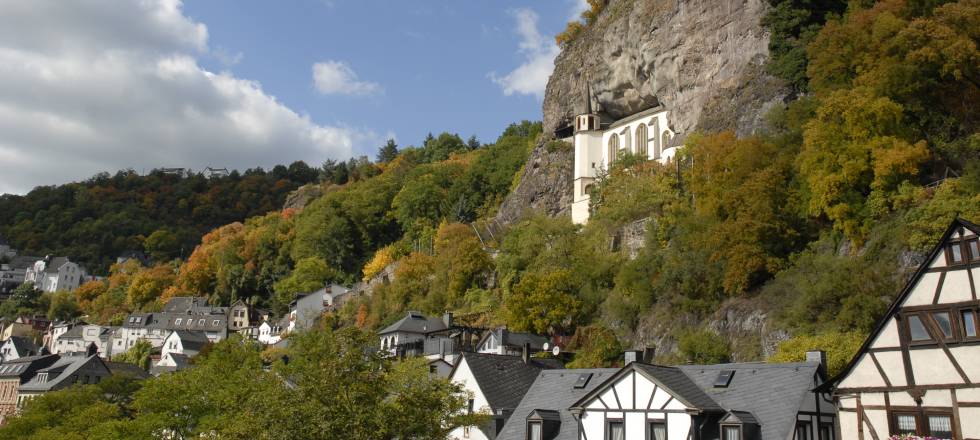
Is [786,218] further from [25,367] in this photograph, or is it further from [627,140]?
[25,367]

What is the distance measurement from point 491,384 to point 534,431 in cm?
588

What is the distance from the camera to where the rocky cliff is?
6044 centimetres

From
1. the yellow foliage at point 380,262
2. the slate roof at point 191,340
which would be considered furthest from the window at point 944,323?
the slate roof at point 191,340

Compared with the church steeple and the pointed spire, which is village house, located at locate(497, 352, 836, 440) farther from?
the pointed spire

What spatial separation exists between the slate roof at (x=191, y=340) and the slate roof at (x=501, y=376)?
68.9m

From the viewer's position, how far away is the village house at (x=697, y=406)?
24.1 meters

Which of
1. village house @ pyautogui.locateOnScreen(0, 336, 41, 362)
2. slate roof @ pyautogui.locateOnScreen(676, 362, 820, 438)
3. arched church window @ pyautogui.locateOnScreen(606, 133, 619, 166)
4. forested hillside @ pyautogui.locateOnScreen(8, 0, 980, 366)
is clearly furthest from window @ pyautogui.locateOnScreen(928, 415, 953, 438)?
village house @ pyautogui.locateOnScreen(0, 336, 41, 362)

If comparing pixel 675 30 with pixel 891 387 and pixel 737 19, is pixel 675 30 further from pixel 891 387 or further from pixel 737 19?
pixel 891 387

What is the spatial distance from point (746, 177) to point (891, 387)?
26.1 m

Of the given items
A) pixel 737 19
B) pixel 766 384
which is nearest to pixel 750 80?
pixel 737 19

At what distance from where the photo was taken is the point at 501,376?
35.8 metres

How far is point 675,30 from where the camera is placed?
68312 millimetres

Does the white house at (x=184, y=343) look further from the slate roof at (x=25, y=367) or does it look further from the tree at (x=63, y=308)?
the tree at (x=63, y=308)

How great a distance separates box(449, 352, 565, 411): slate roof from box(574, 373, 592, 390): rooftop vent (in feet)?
14.1
